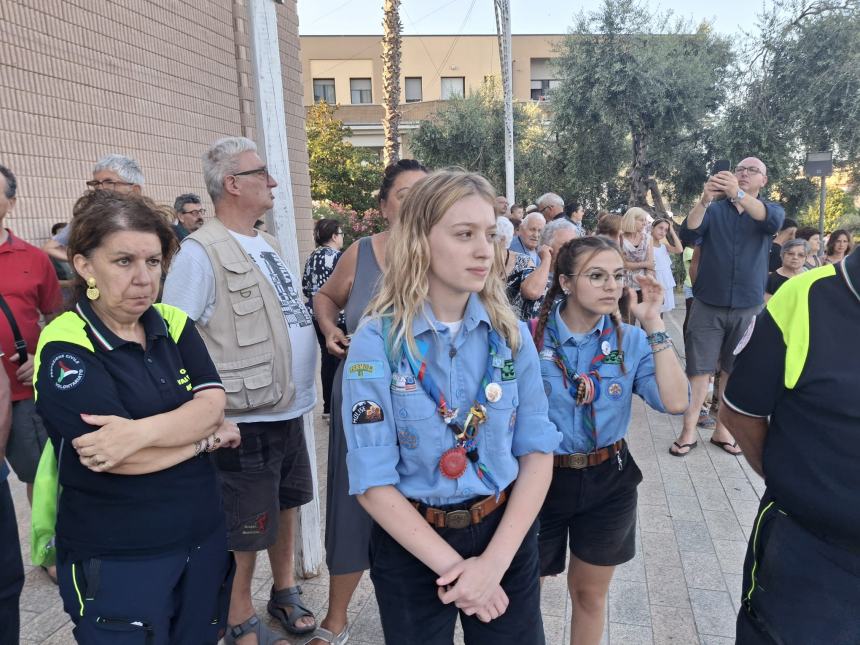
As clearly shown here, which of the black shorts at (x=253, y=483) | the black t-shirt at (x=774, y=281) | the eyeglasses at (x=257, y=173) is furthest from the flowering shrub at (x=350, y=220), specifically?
the black shorts at (x=253, y=483)

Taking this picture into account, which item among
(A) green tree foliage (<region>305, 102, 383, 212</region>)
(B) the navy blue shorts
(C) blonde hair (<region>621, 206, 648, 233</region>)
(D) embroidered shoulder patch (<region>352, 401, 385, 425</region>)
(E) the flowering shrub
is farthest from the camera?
(A) green tree foliage (<region>305, 102, 383, 212</region>)

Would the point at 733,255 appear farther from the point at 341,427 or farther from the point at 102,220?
the point at 102,220

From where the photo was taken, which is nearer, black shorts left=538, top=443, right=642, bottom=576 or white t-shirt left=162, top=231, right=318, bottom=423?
black shorts left=538, top=443, right=642, bottom=576

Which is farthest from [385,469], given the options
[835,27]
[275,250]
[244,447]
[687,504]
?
[835,27]

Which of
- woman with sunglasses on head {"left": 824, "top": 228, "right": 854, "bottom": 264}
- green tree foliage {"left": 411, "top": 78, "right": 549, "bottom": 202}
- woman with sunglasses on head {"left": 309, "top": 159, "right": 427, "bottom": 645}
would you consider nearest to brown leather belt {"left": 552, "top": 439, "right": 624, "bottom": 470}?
woman with sunglasses on head {"left": 309, "top": 159, "right": 427, "bottom": 645}

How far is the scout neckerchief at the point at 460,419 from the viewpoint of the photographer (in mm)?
1624

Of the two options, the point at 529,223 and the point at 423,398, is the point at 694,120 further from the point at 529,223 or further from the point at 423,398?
the point at 423,398

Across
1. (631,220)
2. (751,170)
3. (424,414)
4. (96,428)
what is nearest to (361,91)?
(631,220)

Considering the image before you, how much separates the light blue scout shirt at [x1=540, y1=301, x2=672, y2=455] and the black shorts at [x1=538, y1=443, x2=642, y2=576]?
0.35ft

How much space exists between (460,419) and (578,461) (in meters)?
0.77

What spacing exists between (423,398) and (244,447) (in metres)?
1.22

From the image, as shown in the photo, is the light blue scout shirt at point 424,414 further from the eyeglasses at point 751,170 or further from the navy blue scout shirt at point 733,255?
the eyeglasses at point 751,170

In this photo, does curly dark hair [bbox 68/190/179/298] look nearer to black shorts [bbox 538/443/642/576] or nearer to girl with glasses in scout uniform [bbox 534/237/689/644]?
girl with glasses in scout uniform [bbox 534/237/689/644]

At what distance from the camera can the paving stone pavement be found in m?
2.86
